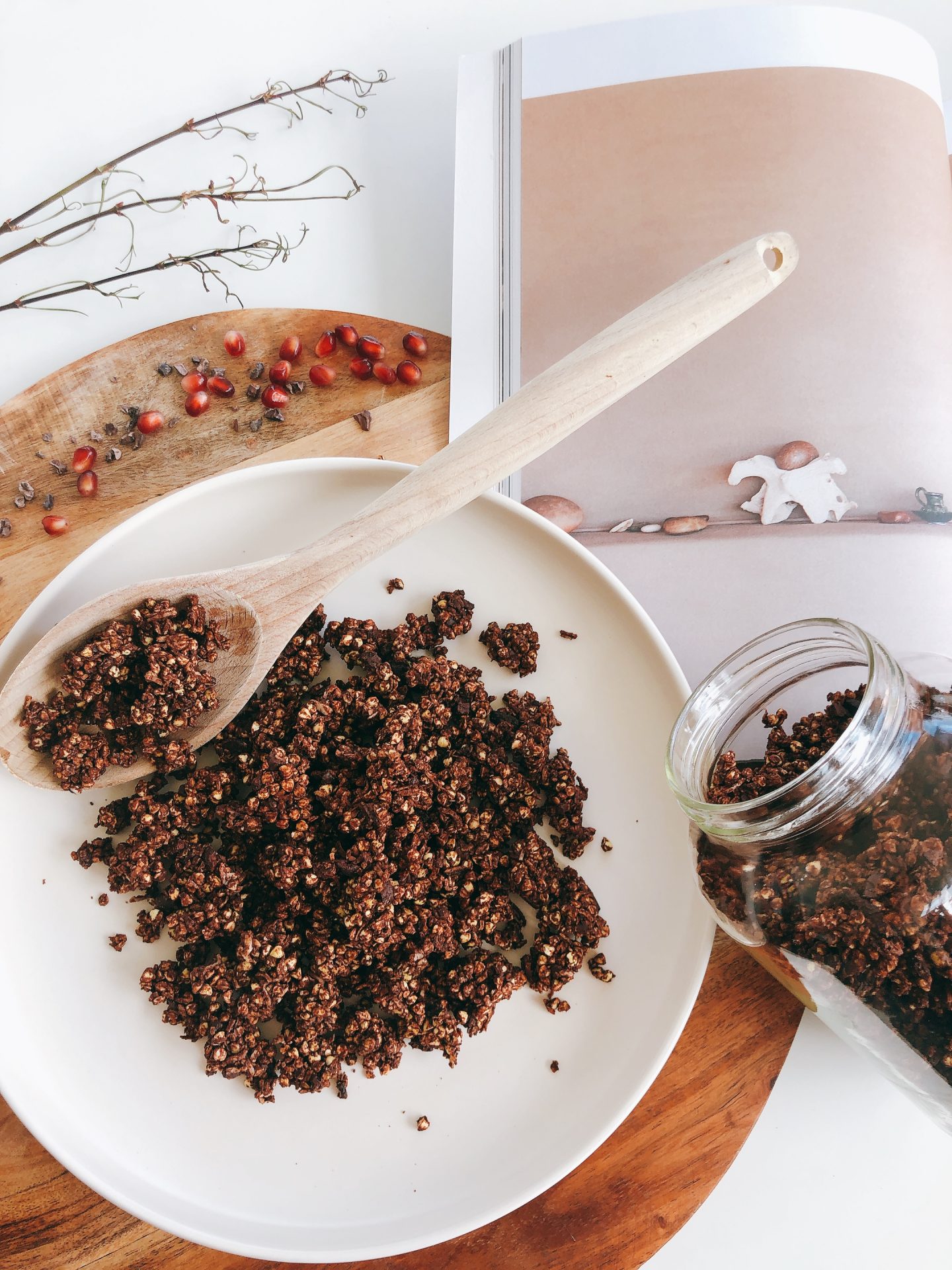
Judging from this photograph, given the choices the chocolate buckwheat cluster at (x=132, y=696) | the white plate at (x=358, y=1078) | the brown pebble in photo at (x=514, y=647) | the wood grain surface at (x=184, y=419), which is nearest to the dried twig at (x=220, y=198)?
the wood grain surface at (x=184, y=419)

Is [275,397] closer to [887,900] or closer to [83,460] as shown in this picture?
[83,460]

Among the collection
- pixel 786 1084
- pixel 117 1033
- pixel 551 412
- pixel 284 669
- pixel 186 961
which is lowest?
pixel 786 1084

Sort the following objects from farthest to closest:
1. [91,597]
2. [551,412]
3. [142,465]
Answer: [142,465] → [91,597] → [551,412]

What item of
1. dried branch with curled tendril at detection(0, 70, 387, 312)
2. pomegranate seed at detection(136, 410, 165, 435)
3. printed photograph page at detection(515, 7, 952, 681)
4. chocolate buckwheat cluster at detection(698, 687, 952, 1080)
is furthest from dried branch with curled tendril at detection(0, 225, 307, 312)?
chocolate buckwheat cluster at detection(698, 687, 952, 1080)

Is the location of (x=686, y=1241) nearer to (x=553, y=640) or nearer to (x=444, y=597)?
(x=553, y=640)

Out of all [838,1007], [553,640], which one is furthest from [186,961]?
[838,1007]

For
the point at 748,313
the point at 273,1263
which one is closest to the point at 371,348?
the point at 748,313
